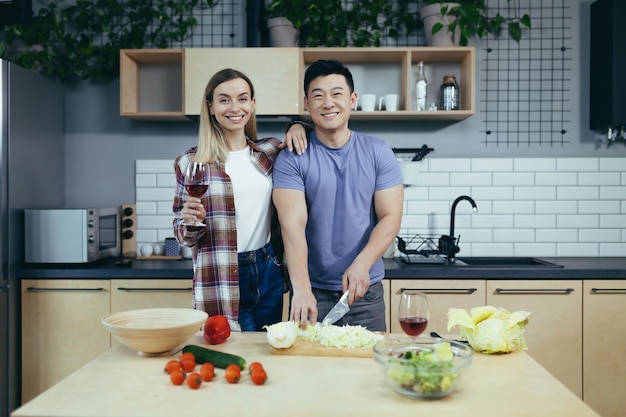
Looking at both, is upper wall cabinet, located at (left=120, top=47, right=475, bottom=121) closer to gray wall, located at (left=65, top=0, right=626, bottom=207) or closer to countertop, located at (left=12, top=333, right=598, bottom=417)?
gray wall, located at (left=65, top=0, right=626, bottom=207)

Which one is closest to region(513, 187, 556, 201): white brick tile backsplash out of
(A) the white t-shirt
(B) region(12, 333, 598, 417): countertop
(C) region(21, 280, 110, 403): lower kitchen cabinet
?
(A) the white t-shirt

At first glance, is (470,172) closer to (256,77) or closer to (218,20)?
(256,77)

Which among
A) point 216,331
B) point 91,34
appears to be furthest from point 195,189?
point 91,34

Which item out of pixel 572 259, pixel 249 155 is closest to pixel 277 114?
pixel 249 155

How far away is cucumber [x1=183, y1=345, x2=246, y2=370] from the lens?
1755mm

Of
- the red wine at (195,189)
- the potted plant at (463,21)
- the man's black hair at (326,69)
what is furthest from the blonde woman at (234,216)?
the potted plant at (463,21)

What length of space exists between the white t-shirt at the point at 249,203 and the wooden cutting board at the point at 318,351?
725 millimetres

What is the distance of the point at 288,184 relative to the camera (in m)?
2.49

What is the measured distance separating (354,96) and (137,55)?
196 centimetres

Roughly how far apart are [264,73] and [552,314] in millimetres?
2099

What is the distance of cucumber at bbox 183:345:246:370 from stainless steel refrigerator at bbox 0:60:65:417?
2057 millimetres

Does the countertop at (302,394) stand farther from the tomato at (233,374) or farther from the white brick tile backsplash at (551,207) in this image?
the white brick tile backsplash at (551,207)

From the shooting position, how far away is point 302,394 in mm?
1574

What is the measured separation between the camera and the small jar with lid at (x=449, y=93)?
12.9 feet
